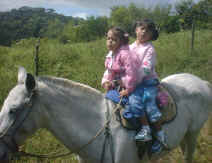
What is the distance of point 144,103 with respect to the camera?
2.11 meters

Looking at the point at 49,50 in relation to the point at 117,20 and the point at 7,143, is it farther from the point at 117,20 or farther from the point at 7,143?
the point at 117,20

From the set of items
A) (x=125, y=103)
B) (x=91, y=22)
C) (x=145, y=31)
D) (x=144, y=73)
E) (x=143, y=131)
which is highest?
(x=91, y=22)

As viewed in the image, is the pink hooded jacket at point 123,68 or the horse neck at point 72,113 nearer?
the horse neck at point 72,113

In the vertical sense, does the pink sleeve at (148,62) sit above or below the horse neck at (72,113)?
above

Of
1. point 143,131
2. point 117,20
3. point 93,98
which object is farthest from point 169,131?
point 117,20

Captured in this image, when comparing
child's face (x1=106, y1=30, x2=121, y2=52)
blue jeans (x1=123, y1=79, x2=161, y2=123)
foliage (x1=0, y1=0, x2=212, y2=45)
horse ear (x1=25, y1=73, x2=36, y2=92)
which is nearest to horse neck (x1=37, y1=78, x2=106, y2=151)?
horse ear (x1=25, y1=73, x2=36, y2=92)

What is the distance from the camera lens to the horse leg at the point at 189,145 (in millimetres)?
2994

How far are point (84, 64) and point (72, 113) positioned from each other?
8459 mm

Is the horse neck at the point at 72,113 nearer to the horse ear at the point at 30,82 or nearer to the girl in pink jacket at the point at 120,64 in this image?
the horse ear at the point at 30,82

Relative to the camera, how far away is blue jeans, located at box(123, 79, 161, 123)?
198 centimetres

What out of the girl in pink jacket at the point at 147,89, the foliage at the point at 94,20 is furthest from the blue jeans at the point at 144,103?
the foliage at the point at 94,20

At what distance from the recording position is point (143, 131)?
196cm

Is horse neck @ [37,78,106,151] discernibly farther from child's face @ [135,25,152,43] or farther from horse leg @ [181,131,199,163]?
horse leg @ [181,131,199,163]

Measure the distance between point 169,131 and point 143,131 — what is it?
619 millimetres
